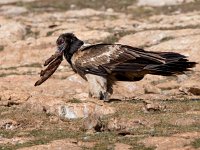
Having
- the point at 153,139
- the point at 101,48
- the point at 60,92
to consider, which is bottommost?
the point at 60,92

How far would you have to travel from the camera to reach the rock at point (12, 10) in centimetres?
5644

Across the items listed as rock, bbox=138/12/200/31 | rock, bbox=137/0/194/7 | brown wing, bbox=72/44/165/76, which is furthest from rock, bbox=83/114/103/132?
rock, bbox=137/0/194/7

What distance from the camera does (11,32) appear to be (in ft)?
143

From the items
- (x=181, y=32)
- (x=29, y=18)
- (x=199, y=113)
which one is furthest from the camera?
(x=29, y=18)

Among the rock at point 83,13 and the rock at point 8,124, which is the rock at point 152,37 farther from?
the rock at point 8,124

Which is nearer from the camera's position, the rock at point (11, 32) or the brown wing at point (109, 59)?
the brown wing at point (109, 59)

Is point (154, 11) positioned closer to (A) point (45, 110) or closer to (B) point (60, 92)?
(B) point (60, 92)

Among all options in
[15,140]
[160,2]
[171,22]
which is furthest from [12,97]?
[160,2]

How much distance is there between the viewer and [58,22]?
47938 millimetres

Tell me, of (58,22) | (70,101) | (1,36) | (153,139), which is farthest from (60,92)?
(58,22)

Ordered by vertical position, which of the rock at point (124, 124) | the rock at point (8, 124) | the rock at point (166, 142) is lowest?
the rock at point (8, 124)

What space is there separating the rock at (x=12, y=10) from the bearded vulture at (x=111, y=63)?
3571 centimetres

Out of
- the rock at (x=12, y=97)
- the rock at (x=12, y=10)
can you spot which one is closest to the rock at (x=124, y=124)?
the rock at (x=12, y=97)

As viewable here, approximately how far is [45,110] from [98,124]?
371 centimetres
